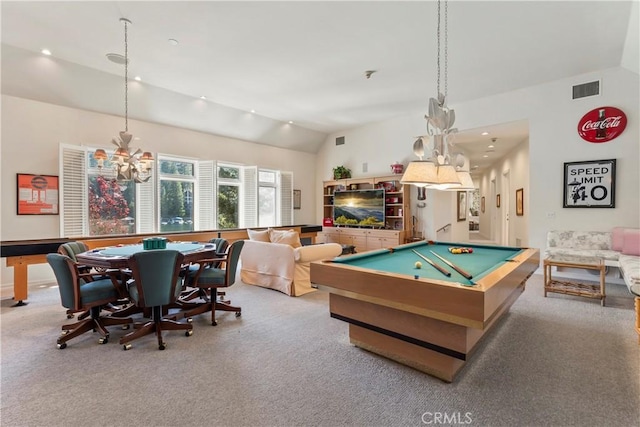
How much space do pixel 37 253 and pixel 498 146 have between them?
1005 cm

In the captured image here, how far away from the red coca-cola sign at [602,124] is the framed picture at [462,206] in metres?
3.70

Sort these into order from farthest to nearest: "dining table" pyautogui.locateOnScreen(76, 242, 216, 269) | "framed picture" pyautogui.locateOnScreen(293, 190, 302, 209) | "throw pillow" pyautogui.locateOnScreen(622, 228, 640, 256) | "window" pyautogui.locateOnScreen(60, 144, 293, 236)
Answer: "framed picture" pyautogui.locateOnScreen(293, 190, 302, 209) → "window" pyautogui.locateOnScreen(60, 144, 293, 236) → "throw pillow" pyautogui.locateOnScreen(622, 228, 640, 256) → "dining table" pyautogui.locateOnScreen(76, 242, 216, 269)

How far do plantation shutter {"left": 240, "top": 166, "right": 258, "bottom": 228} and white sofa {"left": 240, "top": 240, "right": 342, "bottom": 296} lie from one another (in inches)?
103

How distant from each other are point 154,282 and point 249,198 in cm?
513

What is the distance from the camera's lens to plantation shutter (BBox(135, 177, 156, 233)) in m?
6.07

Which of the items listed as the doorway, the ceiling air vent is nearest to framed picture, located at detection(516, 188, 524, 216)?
the doorway

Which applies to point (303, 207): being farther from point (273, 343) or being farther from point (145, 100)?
point (273, 343)

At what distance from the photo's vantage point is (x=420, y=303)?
199cm

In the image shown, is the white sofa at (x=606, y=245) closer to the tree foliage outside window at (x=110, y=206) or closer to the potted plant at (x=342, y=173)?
the potted plant at (x=342, y=173)

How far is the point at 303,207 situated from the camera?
941 centimetres

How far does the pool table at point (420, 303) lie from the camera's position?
73.3 inches

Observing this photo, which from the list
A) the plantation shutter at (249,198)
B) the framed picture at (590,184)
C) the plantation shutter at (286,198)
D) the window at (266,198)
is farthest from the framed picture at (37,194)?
the framed picture at (590,184)

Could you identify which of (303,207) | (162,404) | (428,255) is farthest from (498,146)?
(162,404)

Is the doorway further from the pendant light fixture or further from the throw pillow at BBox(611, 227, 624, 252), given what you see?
the pendant light fixture
